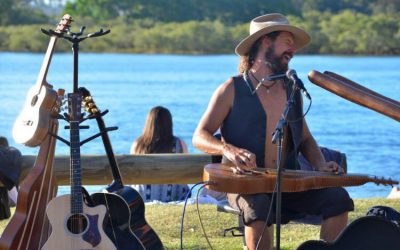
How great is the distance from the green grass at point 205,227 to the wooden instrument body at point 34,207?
124 centimetres

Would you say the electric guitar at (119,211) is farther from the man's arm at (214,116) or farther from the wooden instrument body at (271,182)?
the wooden instrument body at (271,182)

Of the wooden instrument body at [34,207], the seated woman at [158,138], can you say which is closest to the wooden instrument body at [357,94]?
the wooden instrument body at [34,207]

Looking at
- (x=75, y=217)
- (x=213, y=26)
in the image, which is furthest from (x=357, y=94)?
(x=213, y=26)

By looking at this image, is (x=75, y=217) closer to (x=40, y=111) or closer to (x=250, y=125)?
(x=40, y=111)

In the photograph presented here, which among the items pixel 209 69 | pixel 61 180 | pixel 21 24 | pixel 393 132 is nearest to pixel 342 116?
pixel 393 132

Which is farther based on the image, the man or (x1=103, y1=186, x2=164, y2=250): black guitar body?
(x1=103, y1=186, x2=164, y2=250): black guitar body

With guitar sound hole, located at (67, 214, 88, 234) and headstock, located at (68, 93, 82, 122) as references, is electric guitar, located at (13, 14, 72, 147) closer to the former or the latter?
headstock, located at (68, 93, 82, 122)

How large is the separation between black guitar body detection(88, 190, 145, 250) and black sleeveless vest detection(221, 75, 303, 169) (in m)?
0.70

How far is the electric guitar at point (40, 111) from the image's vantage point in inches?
235

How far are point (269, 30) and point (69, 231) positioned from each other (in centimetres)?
160

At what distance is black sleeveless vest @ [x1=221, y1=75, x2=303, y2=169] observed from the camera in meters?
6.04

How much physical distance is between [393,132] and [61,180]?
53.9 feet

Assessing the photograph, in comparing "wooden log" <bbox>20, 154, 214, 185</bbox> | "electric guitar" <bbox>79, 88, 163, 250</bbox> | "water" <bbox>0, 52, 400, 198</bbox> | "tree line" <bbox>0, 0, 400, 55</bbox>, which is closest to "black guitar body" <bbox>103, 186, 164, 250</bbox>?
"electric guitar" <bbox>79, 88, 163, 250</bbox>

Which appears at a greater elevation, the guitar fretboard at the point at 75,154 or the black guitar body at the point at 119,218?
the guitar fretboard at the point at 75,154
